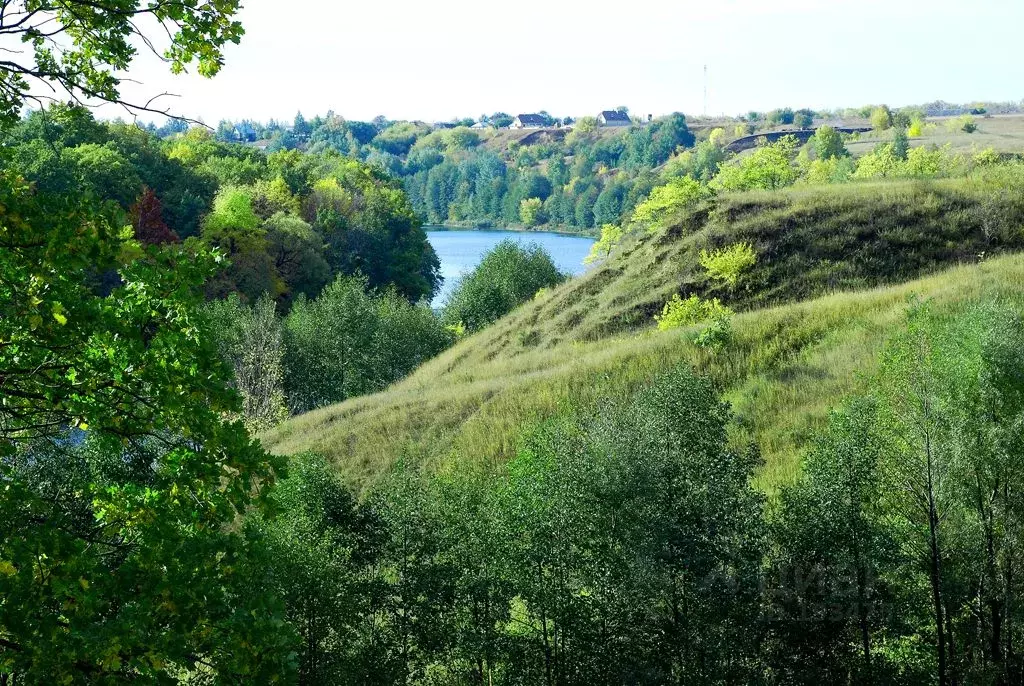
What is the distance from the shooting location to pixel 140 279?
7312 millimetres

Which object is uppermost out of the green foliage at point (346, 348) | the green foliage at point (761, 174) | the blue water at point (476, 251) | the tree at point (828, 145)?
the tree at point (828, 145)

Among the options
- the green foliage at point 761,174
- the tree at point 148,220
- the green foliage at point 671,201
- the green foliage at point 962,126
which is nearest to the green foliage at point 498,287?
the green foliage at point 671,201

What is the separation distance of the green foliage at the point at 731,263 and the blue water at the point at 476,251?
6418 centimetres

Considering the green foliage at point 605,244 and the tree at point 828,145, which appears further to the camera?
the tree at point 828,145

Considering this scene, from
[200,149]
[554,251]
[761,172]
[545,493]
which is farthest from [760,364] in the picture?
[554,251]

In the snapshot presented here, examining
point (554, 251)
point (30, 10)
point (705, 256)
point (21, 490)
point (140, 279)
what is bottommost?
point (554, 251)

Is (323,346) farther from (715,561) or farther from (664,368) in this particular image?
(715,561)

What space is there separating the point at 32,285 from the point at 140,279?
746 millimetres

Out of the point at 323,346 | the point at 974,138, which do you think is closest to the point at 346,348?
the point at 323,346

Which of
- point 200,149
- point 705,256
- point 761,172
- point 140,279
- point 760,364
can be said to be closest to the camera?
point 140,279

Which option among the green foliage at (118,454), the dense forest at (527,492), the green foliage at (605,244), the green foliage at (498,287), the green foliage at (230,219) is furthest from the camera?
the green foliage at (605,244)

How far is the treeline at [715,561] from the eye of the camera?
16359 mm

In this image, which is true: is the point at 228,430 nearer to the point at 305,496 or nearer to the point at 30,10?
the point at 30,10

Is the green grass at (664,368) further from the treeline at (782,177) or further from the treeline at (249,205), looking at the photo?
the treeline at (249,205)
